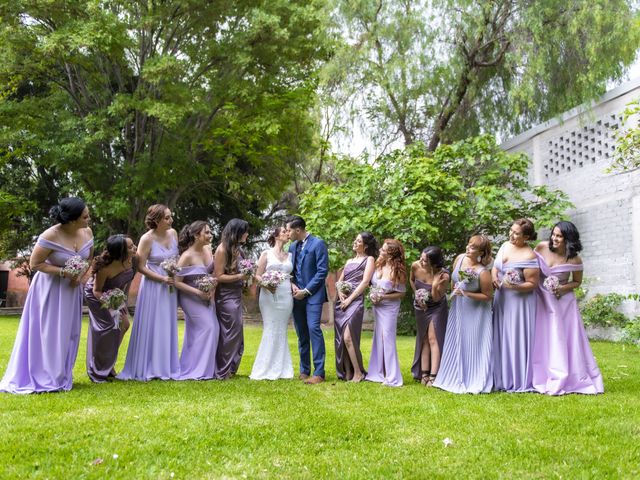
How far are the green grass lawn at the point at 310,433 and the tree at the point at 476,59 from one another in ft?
38.8

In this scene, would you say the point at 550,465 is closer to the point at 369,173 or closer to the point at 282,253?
the point at 282,253

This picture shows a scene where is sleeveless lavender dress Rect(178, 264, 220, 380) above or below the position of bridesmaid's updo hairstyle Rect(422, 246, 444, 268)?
below

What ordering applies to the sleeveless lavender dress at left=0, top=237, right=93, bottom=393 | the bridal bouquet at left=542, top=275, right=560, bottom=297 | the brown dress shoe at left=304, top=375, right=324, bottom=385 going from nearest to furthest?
1. the sleeveless lavender dress at left=0, top=237, right=93, bottom=393
2. the bridal bouquet at left=542, top=275, right=560, bottom=297
3. the brown dress shoe at left=304, top=375, right=324, bottom=385

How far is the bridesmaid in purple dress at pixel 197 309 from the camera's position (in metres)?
8.22

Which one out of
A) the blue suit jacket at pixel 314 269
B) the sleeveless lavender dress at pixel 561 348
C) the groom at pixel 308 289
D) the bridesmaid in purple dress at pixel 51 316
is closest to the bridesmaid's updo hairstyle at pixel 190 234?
the groom at pixel 308 289

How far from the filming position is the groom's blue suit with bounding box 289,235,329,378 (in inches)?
324

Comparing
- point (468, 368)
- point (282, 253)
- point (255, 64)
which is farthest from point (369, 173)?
point (468, 368)

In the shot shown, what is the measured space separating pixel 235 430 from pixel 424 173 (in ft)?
37.9

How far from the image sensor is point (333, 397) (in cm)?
689

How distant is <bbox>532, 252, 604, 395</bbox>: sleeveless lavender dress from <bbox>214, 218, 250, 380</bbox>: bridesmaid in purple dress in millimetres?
3671

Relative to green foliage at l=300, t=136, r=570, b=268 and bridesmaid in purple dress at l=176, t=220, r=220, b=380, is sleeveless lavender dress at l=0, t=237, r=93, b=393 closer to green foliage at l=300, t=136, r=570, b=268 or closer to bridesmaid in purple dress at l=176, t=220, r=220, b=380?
bridesmaid in purple dress at l=176, t=220, r=220, b=380

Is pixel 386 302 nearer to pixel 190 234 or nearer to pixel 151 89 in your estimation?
pixel 190 234

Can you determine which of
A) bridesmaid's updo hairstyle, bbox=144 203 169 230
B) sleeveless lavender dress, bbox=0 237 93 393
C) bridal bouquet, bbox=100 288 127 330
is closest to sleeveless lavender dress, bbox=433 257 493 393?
bridesmaid's updo hairstyle, bbox=144 203 169 230

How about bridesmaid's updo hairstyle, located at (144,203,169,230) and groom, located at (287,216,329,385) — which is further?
groom, located at (287,216,329,385)
